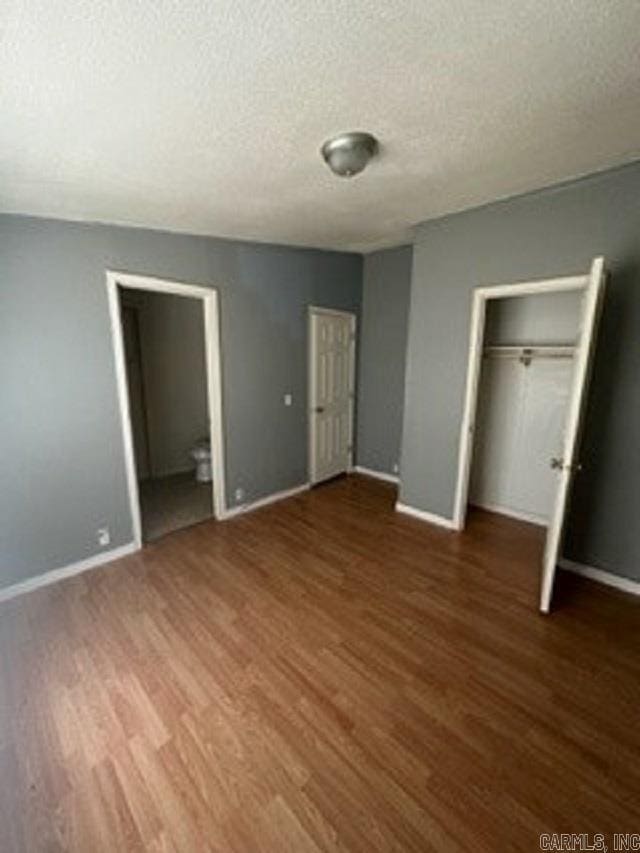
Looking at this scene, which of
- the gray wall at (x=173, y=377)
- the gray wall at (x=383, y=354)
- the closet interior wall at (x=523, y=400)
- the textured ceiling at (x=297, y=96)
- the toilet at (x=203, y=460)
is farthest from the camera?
the gray wall at (x=173, y=377)

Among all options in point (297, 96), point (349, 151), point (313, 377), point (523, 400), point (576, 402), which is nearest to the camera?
point (297, 96)

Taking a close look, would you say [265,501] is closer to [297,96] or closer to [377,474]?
[377,474]

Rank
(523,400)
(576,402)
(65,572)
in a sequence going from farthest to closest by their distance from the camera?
(523,400) → (65,572) → (576,402)

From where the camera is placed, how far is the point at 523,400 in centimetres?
356

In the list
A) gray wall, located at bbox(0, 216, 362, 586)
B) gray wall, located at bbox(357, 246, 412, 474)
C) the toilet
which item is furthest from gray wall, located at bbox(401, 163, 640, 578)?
the toilet

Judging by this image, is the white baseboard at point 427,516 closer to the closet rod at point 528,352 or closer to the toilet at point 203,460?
the closet rod at point 528,352

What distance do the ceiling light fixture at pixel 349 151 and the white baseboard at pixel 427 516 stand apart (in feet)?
9.06

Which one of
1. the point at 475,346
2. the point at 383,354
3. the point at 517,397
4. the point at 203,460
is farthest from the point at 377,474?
the point at 475,346

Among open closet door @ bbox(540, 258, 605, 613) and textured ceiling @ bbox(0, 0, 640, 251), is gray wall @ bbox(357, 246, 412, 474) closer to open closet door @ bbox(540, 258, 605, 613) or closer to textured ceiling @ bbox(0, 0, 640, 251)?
textured ceiling @ bbox(0, 0, 640, 251)

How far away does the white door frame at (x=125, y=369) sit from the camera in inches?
112

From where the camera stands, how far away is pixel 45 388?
8.53 ft

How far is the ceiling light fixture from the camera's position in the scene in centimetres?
175

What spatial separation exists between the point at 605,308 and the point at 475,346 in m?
0.83

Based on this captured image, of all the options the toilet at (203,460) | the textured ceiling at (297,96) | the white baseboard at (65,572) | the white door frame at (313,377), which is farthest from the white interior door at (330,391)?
the white baseboard at (65,572)
